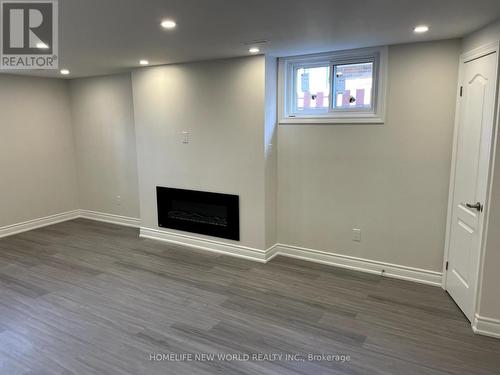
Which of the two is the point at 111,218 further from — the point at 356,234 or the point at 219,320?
the point at 356,234

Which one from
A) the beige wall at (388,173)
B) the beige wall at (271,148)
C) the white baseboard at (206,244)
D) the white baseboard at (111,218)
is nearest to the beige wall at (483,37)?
the beige wall at (388,173)

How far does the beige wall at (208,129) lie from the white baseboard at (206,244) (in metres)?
0.11

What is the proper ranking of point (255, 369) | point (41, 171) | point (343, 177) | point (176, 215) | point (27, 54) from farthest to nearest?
point (41, 171) < point (176, 215) < point (343, 177) < point (27, 54) < point (255, 369)

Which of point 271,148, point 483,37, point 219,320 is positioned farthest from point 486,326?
point 271,148

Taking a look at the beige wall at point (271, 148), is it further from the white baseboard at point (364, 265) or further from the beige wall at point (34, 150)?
the beige wall at point (34, 150)

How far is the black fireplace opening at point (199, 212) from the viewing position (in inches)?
171

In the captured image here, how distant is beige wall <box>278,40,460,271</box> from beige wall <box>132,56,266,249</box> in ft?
1.22

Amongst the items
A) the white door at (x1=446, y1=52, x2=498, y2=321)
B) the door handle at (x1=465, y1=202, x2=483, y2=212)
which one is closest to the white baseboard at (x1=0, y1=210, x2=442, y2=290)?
the white door at (x1=446, y1=52, x2=498, y2=321)

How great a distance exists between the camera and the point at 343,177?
3.86 metres

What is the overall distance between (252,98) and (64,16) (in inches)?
78.7

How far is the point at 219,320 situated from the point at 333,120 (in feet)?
7.54

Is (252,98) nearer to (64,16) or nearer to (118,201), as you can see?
(64,16)

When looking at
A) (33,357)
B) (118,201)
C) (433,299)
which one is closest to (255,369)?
(33,357)

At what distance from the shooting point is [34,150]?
5.50 metres
